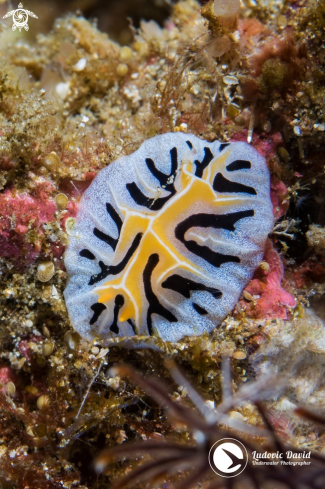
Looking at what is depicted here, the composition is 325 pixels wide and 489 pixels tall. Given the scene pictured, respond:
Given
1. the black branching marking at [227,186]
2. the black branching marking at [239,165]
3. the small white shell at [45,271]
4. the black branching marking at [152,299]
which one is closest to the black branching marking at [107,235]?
Result: the black branching marking at [152,299]

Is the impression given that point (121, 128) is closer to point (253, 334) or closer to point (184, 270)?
point (184, 270)

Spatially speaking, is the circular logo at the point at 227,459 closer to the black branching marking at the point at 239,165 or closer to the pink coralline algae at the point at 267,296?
the pink coralline algae at the point at 267,296

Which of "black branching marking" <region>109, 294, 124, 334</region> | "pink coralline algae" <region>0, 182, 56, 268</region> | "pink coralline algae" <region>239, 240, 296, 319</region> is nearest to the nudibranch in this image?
"black branching marking" <region>109, 294, 124, 334</region>

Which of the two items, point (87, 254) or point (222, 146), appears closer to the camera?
point (87, 254)

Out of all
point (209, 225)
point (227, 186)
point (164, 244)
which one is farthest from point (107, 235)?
point (227, 186)

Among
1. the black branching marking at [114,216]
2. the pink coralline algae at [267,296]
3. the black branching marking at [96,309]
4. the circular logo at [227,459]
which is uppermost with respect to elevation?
the black branching marking at [114,216]

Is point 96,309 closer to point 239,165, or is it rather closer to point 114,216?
point 114,216
